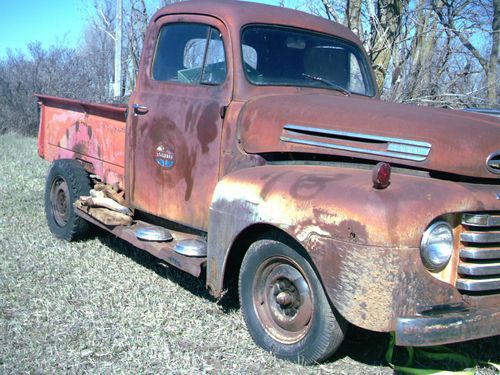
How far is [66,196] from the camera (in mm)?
Answer: 5512

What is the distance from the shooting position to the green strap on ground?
3.10 m

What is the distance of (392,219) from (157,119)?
89.4 inches

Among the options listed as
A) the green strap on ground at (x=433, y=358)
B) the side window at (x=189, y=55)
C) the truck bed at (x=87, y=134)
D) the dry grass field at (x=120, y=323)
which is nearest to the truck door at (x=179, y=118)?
the side window at (x=189, y=55)

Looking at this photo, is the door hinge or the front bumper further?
the door hinge

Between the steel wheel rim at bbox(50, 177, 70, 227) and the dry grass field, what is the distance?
27 centimetres

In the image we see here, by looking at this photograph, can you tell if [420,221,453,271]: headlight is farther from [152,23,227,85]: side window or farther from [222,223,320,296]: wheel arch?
[152,23,227,85]: side window

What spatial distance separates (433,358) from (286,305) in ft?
3.00

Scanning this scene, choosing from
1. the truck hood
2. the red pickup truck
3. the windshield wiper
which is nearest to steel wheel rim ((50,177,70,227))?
the red pickup truck

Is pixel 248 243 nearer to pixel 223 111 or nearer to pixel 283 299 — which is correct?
pixel 283 299

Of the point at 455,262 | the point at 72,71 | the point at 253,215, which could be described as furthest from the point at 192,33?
the point at 72,71

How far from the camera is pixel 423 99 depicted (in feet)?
25.4

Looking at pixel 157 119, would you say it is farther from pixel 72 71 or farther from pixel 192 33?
pixel 72 71

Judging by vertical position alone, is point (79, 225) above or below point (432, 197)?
below

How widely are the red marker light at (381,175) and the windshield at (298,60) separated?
1.44 m
